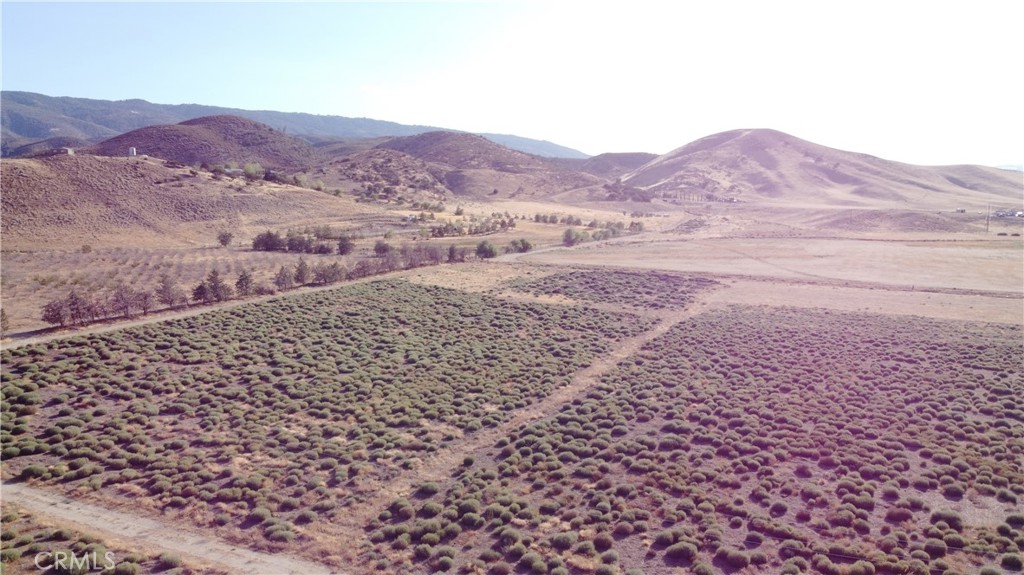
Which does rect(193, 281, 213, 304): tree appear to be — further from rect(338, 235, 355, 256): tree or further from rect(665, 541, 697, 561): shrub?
rect(665, 541, 697, 561): shrub

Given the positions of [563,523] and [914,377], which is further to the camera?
[914,377]

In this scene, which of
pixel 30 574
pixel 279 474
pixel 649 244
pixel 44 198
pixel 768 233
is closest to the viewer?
pixel 30 574

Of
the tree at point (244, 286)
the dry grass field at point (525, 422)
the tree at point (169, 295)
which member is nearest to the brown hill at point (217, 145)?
the dry grass field at point (525, 422)

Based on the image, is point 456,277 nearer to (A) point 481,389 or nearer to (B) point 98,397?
(A) point 481,389

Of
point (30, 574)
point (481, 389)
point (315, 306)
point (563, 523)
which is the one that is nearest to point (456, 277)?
point (315, 306)

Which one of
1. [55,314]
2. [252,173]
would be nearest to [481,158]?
[252,173]

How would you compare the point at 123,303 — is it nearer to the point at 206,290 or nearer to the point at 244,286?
the point at 206,290

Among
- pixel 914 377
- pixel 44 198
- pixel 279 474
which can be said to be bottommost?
pixel 279 474
